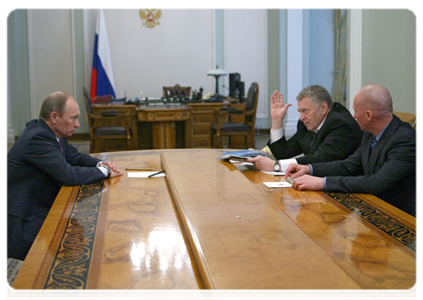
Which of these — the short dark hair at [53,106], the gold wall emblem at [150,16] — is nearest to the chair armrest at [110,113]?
the gold wall emblem at [150,16]

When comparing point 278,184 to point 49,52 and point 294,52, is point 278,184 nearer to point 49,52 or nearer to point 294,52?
point 294,52

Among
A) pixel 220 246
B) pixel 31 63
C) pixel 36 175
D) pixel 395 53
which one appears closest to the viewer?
pixel 220 246

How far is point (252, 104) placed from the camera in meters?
8.50

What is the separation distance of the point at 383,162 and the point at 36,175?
1.90 m

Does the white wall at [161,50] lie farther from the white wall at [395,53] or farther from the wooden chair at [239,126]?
the white wall at [395,53]

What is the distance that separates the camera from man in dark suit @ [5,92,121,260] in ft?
9.26

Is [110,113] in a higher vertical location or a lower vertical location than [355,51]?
lower

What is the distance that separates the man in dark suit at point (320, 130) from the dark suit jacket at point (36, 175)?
1.11 meters

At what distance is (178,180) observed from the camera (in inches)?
111

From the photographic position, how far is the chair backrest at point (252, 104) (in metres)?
8.33

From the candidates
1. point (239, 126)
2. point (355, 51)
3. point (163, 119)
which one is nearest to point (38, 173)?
point (355, 51)

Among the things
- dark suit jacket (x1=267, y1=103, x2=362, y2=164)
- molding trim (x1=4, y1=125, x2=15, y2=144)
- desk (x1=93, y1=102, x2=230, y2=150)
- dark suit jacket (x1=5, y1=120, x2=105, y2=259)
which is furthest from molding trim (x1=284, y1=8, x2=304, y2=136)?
dark suit jacket (x1=5, y1=120, x2=105, y2=259)

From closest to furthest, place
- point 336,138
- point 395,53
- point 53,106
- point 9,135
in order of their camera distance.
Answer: point 53,106 < point 336,138 < point 395,53 < point 9,135

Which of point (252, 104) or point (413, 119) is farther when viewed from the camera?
point (252, 104)
